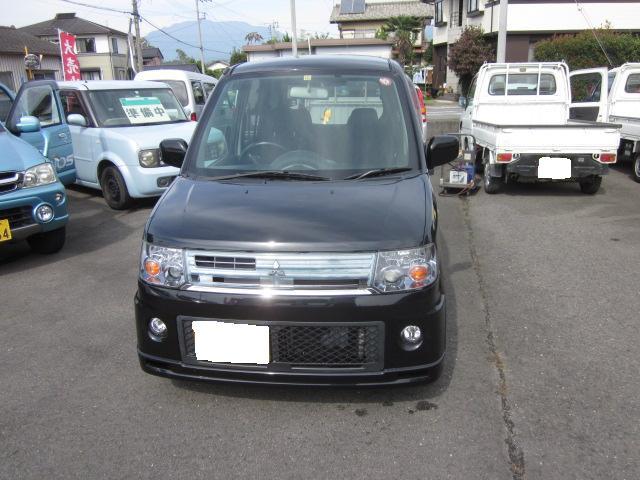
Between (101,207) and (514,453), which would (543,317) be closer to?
(514,453)

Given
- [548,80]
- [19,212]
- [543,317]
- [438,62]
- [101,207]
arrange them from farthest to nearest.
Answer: [438,62]
[548,80]
[101,207]
[19,212]
[543,317]

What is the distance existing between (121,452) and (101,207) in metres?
6.09

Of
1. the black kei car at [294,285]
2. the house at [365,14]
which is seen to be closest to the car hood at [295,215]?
the black kei car at [294,285]

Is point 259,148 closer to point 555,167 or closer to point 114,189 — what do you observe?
point 114,189

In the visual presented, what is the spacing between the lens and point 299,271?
264cm

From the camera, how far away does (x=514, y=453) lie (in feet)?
8.59

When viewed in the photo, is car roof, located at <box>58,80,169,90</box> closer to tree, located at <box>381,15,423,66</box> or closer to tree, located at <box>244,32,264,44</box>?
tree, located at <box>381,15,423,66</box>

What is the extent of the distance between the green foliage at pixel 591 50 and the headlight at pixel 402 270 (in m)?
20.3

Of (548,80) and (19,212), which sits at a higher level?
(548,80)

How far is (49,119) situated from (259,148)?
214 inches

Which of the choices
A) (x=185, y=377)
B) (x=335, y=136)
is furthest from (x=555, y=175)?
(x=185, y=377)

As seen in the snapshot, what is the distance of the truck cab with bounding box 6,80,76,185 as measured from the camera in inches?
289

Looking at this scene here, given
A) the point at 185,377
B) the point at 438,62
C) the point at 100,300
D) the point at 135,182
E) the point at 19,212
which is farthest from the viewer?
the point at 438,62

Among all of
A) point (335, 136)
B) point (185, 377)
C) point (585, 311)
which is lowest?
point (585, 311)
